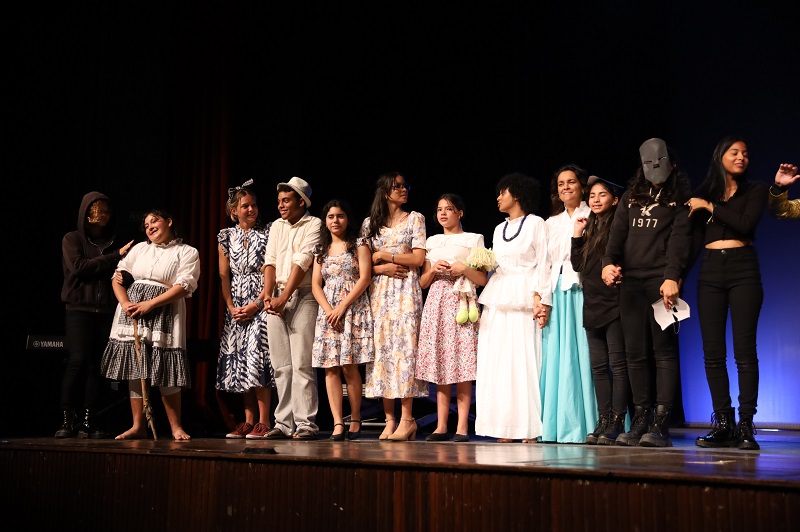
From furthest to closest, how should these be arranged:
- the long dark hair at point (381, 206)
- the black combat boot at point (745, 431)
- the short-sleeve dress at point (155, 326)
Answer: the long dark hair at point (381, 206), the short-sleeve dress at point (155, 326), the black combat boot at point (745, 431)

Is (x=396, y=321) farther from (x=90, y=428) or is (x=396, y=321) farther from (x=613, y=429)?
(x=90, y=428)

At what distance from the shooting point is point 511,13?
6.60 metres

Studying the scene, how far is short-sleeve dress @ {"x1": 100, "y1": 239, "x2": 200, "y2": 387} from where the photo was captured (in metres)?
4.43

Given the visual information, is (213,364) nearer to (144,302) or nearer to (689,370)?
(144,302)

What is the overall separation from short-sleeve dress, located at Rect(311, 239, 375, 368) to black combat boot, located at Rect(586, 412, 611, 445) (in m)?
1.24

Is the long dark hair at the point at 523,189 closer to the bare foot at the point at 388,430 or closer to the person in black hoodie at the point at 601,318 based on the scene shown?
the person in black hoodie at the point at 601,318

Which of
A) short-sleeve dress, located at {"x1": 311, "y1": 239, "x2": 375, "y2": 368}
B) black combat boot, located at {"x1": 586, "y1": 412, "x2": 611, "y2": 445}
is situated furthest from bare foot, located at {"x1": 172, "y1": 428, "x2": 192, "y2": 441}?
black combat boot, located at {"x1": 586, "y1": 412, "x2": 611, "y2": 445}

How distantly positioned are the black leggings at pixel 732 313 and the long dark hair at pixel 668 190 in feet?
0.98

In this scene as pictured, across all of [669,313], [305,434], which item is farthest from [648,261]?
[305,434]

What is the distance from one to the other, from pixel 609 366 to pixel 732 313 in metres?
0.70

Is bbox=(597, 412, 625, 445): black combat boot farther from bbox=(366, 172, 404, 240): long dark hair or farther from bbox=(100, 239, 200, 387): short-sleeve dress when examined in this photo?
bbox=(100, 239, 200, 387): short-sleeve dress

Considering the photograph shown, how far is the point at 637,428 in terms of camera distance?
3703 millimetres

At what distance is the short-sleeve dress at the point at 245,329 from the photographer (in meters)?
4.75

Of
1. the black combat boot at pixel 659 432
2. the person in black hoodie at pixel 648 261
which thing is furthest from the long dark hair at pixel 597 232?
the black combat boot at pixel 659 432
